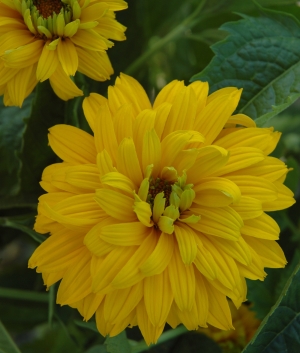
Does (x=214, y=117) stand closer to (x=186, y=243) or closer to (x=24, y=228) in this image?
(x=186, y=243)

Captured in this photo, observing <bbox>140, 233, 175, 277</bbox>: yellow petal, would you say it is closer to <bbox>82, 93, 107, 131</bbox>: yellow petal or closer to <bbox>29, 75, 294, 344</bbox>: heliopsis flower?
<bbox>29, 75, 294, 344</bbox>: heliopsis flower

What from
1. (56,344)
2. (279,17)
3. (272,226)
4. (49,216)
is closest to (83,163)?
(49,216)

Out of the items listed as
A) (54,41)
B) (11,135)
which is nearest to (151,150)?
(54,41)

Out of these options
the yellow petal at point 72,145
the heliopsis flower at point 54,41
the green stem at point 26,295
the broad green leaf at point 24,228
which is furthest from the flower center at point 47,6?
the green stem at point 26,295

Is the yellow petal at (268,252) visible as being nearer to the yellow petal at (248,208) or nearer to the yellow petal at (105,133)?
the yellow petal at (248,208)

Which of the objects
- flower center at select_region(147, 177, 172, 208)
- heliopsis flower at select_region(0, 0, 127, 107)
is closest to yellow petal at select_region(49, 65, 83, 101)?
heliopsis flower at select_region(0, 0, 127, 107)

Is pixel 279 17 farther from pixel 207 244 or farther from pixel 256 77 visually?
pixel 207 244
